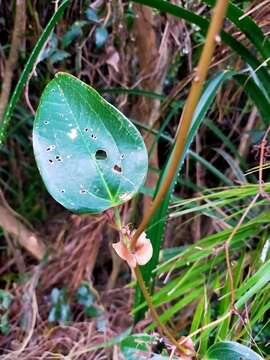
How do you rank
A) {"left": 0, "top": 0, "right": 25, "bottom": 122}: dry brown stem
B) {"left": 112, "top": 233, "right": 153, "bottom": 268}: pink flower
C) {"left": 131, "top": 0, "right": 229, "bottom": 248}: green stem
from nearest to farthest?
1. {"left": 131, "top": 0, "right": 229, "bottom": 248}: green stem
2. {"left": 112, "top": 233, "right": 153, "bottom": 268}: pink flower
3. {"left": 0, "top": 0, "right": 25, "bottom": 122}: dry brown stem

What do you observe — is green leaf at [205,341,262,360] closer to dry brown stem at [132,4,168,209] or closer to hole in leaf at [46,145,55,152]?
hole in leaf at [46,145,55,152]

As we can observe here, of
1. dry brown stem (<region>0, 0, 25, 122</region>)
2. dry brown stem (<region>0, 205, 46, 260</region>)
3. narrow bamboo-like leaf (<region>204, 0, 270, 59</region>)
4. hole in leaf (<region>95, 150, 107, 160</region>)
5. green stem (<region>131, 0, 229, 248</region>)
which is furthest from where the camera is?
dry brown stem (<region>0, 205, 46, 260</region>)

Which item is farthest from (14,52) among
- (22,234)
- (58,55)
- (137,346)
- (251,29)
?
(137,346)

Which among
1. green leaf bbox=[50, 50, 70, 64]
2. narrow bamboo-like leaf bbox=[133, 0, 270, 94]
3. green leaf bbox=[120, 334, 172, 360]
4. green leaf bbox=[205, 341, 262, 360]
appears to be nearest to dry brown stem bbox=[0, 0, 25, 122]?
green leaf bbox=[50, 50, 70, 64]

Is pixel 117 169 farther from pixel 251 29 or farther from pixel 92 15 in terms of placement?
pixel 92 15

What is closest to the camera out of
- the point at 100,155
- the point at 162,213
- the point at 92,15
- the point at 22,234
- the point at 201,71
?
the point at 201,71

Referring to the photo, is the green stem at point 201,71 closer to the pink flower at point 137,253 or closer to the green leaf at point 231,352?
the pink flower at point 137,253

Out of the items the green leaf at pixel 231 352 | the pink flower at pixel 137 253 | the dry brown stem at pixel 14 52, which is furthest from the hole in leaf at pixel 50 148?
the dry brown stem at pixel 14 52
